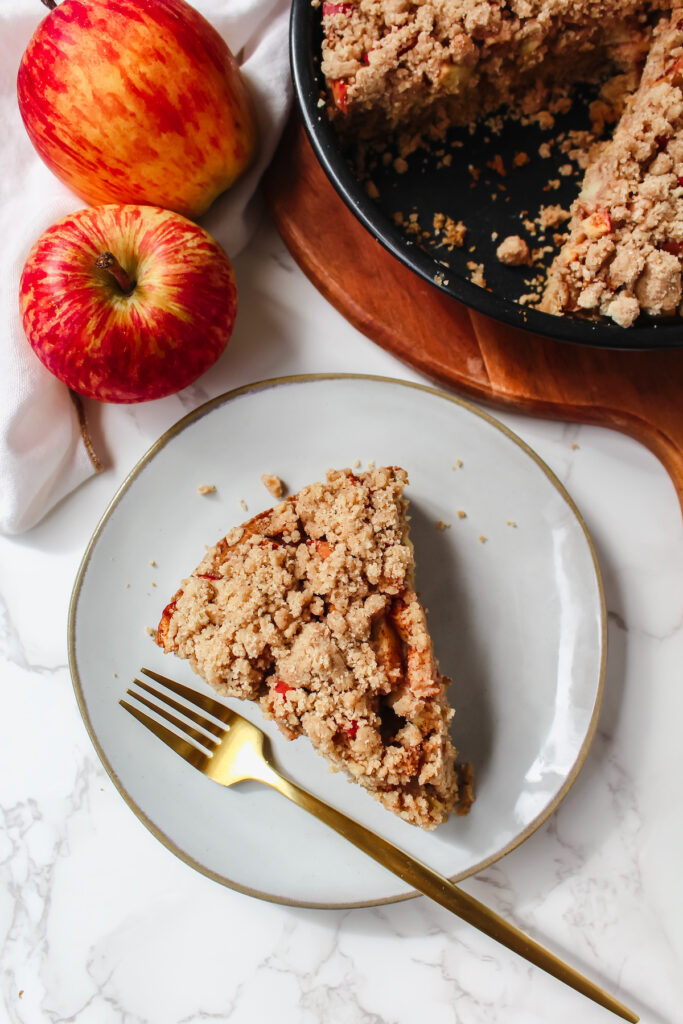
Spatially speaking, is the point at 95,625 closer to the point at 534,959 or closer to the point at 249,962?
the point at 249,962

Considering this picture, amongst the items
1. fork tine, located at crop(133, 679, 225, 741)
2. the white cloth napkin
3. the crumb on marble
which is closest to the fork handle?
fork tine, located at crop(133, 679, 225, 741)

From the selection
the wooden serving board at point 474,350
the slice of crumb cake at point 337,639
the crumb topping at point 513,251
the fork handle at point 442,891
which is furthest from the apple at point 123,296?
the fork handle at point 442,891

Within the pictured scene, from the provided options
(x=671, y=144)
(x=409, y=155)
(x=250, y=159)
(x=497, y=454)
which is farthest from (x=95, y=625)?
(x=671, y=144)

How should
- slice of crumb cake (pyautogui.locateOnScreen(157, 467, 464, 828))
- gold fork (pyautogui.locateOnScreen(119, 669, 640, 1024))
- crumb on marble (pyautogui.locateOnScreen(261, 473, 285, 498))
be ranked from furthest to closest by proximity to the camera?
crumb on marble (pyautogui.locateOnScreen(261, 473, 285, 498))
gold fork (pyautogui.locateOnScreen(119, 669, 640, 1024))
slice of crumb cake (pyautogui.locateOnScreen(157, 467, 464, 828))

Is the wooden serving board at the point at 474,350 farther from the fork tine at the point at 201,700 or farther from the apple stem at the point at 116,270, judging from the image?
the fork tine at the point at 201,700

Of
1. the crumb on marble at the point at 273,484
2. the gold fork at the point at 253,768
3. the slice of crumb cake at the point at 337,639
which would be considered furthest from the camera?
the crumb on marble at the point at 273,484

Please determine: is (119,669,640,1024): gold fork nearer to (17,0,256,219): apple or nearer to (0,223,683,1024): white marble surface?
(0,223,683,1024): white marble surface
